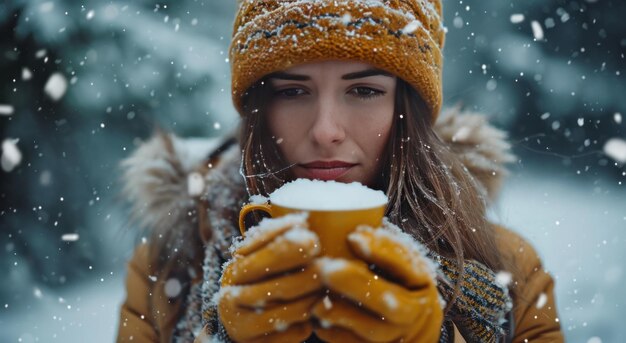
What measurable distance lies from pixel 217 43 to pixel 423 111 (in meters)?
3.29

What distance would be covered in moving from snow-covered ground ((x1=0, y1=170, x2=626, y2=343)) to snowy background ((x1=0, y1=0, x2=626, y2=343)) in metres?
0.02

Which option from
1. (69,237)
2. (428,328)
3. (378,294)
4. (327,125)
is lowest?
(69,237)

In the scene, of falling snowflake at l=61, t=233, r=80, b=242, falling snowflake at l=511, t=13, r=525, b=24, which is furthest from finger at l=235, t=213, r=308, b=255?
falling snowflake at l=511, t=13, r=525, b=24

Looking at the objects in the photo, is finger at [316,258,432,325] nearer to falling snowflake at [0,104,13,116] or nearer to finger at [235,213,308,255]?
finger at [235,213,308,255]

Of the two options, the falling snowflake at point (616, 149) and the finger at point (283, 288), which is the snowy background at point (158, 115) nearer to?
the falling snowflake at point (616, 149)

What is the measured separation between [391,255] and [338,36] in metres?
0.71

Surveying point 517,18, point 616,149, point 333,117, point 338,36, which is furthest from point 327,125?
A: point 616,149

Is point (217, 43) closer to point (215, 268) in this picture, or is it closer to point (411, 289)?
point (215, 268)

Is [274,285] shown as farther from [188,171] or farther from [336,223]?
[188,171]

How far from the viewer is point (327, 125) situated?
1.33m

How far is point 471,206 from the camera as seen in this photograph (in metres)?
1.63

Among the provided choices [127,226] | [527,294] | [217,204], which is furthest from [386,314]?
[127,226]

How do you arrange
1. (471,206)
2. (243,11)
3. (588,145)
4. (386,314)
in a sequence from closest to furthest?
(386,314)
(243,11)
(471,206)
(588,145)

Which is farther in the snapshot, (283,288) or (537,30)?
(537,30)
